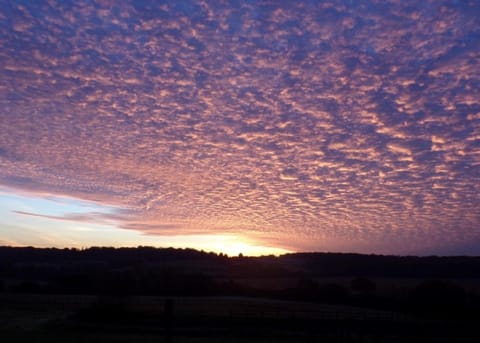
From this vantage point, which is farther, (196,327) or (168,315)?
(196,327)

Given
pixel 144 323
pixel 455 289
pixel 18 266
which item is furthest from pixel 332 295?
pixel 18 266

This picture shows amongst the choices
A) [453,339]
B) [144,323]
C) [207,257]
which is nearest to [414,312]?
[144,323]

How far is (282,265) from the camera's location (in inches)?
5020

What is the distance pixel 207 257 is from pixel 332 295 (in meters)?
81.8

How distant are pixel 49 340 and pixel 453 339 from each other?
1701 centimetres

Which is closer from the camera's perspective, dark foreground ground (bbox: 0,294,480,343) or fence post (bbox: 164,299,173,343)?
fence post (bbox: 164,299,173,343)

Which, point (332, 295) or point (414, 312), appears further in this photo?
point (332, 295)

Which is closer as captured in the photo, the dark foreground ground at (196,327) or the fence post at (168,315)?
the fence post at (168,315)

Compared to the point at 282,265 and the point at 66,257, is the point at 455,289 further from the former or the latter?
the point at 66,257

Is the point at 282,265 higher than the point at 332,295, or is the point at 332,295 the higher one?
the point at 282,265

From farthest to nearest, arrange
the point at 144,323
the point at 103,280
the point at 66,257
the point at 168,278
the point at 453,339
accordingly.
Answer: the point at 66,257 → the point at 168,278 → the point at 103,280 → the point at 144,323 → the point at 453,339

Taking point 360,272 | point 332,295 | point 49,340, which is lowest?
point 49,340

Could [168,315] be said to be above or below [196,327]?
above

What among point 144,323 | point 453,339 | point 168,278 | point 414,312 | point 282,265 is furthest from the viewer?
point 282,265
